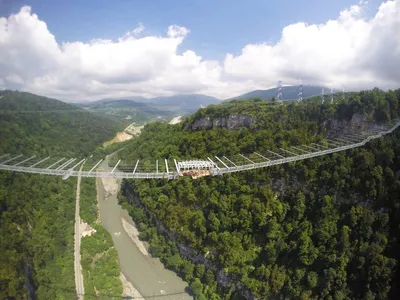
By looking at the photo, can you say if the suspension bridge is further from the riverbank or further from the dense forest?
the riverbank

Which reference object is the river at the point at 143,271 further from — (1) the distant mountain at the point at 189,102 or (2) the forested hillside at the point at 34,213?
(1) the distant mountain at the point at 189,102

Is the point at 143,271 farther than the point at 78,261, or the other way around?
the point at 143,271

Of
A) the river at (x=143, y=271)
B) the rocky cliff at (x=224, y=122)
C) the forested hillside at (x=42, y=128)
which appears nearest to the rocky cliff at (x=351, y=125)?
the rocky cliff at (x=224, y=122)

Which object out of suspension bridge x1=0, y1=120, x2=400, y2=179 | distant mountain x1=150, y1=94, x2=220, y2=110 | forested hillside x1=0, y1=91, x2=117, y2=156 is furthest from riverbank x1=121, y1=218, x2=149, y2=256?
distant mountain x1=150, y1=94, x2=220, y2=110

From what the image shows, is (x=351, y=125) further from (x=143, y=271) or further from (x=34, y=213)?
(x=34, y=213)

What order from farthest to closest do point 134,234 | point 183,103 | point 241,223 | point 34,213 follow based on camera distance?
1. point 183,103
2. point 134,234
3. point 34,213
4. point 241,223

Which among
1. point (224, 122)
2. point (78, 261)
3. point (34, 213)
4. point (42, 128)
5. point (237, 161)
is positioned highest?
point (224, 122)

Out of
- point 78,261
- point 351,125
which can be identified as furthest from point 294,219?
point 78,261
